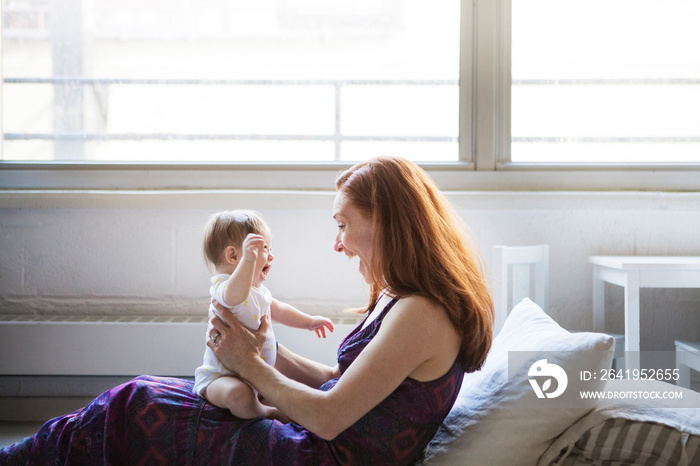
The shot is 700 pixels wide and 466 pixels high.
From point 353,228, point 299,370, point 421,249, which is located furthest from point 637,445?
point 299,370

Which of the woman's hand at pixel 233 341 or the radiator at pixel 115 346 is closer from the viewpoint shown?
the woman's hand at pixel 233 341

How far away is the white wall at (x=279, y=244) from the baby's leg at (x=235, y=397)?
1.21m

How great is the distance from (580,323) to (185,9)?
2.24m

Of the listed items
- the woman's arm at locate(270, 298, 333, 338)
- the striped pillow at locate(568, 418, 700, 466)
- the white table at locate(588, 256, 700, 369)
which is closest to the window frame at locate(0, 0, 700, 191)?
the white table at locate(588, 256, 700, 369)

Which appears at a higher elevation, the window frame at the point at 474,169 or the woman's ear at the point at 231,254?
the window frame at the point at 474,169

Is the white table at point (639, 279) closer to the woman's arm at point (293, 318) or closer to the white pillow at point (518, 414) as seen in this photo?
the white pillow at point (518, 414)

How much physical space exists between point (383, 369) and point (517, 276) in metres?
1.34

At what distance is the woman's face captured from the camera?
144 cm

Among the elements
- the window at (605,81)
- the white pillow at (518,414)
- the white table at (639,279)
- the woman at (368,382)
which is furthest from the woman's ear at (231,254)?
the window at (605,81)

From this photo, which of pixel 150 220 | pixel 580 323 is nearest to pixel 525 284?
pixel 580 323

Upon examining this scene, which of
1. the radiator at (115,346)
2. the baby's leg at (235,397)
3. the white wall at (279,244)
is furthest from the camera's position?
the white wall at (279,244)

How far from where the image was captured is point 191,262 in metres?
2.67

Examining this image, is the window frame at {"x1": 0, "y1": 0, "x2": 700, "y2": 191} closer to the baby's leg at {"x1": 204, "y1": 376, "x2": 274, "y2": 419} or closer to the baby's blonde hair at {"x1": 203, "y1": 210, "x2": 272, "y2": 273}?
the baby's blonde hair at {"x1": 203, "y1": 210, "x2": 272, "y2": 273}

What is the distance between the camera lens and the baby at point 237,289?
4.69ft
